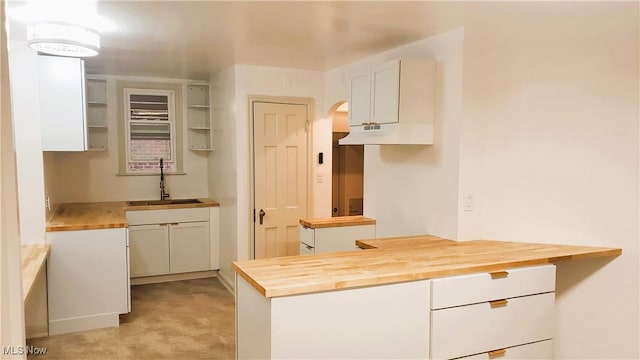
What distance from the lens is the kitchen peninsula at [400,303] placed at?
209 cm

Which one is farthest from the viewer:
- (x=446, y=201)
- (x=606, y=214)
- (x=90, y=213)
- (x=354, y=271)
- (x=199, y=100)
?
(x=199, y=100)

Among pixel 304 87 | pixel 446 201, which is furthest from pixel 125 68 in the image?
pixel 446 201

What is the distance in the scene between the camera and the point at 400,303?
2289 mm

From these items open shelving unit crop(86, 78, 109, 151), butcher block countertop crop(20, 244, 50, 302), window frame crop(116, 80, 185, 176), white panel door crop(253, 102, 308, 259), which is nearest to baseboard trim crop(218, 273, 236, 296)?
white panel door crop(253, 102, 308, 259)

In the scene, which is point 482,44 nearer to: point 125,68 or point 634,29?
point 634,29

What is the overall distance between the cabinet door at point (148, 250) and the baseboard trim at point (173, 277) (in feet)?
0.35

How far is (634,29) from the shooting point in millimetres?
2809

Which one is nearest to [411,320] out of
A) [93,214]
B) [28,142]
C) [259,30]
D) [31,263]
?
[259,30]

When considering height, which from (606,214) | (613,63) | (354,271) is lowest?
(354,271)

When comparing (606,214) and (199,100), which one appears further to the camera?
(199,100)

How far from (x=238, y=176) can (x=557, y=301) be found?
114 inches

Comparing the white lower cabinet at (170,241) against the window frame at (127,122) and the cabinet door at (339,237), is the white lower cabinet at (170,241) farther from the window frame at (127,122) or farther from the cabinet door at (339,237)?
the cabinet door at (339,237)

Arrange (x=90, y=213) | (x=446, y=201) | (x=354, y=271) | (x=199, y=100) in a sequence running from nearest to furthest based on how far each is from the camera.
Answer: (x=354, y=271)
(x=446, y=201)
(x=90, y=213)
(x=199, y=100)

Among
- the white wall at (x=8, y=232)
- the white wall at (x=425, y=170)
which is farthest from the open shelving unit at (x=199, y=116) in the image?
the white wall at (x=8, y=232)
